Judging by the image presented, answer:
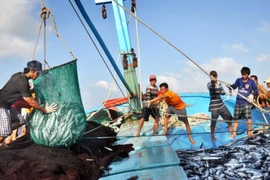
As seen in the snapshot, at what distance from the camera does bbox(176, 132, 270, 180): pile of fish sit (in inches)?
183

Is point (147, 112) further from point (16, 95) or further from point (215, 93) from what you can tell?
point (16, 95)

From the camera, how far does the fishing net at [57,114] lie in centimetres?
447

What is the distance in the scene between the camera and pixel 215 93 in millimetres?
7492

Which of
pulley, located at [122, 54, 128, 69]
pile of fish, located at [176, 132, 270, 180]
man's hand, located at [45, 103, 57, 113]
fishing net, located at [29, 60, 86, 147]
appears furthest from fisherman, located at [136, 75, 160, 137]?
man's hand, located at [45, 103, 57, 113]

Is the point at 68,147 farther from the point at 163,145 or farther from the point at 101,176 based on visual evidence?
the point at 163,145

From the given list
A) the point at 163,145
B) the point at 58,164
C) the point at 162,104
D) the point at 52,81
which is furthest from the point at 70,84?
the point at 162,104

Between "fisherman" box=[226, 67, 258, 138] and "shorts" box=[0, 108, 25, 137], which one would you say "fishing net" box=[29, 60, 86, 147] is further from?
"fisherman" box=[226, 67, 258, 138]

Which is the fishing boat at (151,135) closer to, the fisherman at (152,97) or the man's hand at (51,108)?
the fisherman at (152,97)

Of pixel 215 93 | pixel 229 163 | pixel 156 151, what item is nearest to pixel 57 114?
pixel 156 151

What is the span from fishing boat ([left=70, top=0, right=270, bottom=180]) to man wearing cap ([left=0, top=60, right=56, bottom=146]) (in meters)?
1.48

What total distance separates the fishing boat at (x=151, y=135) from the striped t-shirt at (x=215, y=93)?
0.53 meters

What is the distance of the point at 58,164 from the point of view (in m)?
3.84

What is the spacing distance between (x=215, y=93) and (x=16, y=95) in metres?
4.67

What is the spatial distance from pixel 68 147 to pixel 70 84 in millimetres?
973
